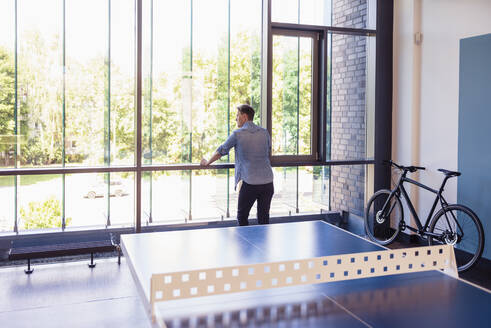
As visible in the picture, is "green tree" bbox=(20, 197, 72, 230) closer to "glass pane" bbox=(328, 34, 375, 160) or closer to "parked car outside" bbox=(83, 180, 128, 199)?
"parked car outside" bbox=(83, 180, 128, 199)

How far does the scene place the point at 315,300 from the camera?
2.08 metres

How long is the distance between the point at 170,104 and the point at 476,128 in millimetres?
3099

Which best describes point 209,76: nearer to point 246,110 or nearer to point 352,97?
point 246,110

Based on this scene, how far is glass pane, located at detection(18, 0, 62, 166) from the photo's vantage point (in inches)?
204

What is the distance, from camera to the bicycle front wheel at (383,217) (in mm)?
5969

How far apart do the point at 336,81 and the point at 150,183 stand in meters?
2.48

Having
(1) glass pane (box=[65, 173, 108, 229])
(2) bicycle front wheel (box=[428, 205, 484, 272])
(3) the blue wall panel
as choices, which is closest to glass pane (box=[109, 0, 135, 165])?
(1) glass pane (box=[65, 173, 108, 229])

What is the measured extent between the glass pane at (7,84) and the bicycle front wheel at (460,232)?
4.18 meters

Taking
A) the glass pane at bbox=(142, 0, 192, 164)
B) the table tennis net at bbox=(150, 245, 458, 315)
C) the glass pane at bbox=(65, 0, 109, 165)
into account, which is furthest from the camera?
the glass pane at bbox=(142, 0, 192, 164)

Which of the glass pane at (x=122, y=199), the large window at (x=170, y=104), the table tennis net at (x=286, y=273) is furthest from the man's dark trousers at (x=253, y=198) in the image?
the table tennis net at (x=286, y=273)

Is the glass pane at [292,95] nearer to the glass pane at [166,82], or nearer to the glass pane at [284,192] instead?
the glass pane at [284,192]

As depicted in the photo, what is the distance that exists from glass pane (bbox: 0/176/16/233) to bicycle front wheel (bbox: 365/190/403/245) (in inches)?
150

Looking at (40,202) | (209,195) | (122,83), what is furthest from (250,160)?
(40,202)

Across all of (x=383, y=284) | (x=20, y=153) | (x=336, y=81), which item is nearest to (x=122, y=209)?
(x=20, y=153)
